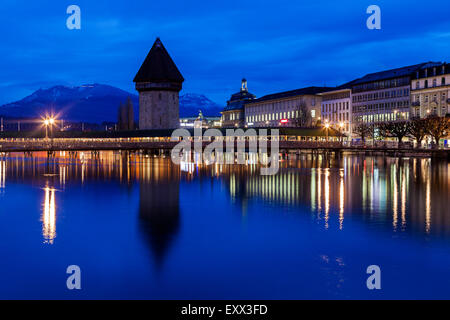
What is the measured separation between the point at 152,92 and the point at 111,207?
7665cm

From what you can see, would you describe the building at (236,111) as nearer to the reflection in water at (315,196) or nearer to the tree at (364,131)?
the tree at (364,131)

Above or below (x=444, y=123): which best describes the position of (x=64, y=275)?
below

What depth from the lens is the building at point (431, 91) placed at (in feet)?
280

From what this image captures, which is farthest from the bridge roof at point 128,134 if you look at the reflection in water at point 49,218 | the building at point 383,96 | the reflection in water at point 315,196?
the reflection in water at point 49,218

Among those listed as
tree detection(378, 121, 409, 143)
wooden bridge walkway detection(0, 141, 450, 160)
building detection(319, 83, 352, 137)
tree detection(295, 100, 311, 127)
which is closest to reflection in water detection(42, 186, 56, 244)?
wooden bridge walkway detection(0, 141, 450, 160)

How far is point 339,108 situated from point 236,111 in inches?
2286

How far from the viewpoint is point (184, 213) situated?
2364 centimetres

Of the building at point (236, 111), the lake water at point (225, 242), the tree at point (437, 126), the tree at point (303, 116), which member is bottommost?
the lake water at point (225, 242)

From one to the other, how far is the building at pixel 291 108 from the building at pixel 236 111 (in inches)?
486

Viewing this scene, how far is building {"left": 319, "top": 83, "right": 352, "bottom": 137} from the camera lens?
4493 inches
